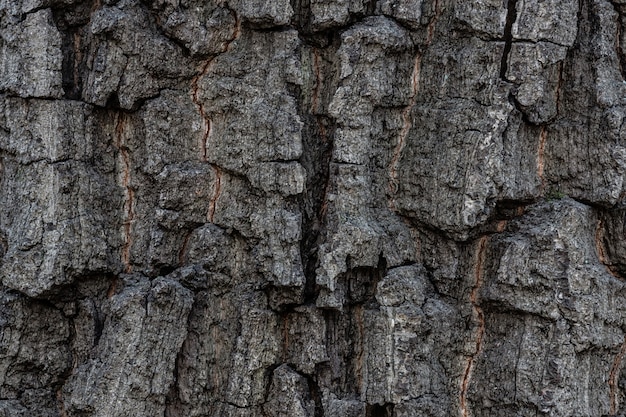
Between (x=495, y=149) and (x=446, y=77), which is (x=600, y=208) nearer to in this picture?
(x=495, y=149)

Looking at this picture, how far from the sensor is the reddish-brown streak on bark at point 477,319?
2.20 m

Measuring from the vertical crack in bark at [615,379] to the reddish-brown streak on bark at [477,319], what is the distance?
390 millimetres

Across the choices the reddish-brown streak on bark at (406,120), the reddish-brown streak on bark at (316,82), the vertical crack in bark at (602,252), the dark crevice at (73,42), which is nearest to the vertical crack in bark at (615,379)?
the vertical crack in bark at (602,252)

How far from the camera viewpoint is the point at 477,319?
2.21 metres

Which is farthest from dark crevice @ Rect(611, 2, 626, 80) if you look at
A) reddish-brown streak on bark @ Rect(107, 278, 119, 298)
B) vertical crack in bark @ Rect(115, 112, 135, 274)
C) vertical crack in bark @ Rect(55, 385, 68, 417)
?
vertical crack in bark @ Rect(55, 385, 68, 417)

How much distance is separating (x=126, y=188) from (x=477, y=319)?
110 cm

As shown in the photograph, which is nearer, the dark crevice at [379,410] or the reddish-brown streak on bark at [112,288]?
the dark crevice at [379,410]

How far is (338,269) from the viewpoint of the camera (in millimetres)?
2139

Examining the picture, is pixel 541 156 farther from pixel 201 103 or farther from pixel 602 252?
pixel 201 103

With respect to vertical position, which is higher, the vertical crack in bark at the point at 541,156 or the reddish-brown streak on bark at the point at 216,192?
the vertical crack in bark at the point at 541,156

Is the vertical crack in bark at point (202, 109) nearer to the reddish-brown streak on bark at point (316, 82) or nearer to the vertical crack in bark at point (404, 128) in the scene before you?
the reddish-brown streak on bark at point (316, 82)

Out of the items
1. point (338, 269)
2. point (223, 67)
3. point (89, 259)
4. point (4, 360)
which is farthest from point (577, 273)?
point (4, 360)

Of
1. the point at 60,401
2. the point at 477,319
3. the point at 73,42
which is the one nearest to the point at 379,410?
the point at 477,319

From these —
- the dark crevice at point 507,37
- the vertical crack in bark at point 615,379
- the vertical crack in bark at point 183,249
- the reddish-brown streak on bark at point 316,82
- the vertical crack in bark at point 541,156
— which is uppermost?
the dark crevice at point 507,37
